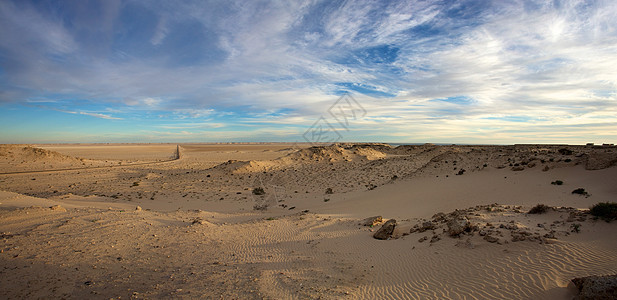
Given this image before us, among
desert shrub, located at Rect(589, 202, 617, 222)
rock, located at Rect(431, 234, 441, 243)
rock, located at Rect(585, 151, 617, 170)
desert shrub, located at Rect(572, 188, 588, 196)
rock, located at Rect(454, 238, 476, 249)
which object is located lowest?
rock, located at Rect(431, 234, 441, 243)

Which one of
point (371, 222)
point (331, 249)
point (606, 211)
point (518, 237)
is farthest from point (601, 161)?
point (331, 249)

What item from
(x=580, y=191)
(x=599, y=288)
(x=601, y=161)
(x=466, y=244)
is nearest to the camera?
(x=599, y=288)

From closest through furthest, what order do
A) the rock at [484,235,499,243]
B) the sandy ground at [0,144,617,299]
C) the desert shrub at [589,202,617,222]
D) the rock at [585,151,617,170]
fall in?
1. the sandy ground at [0,144,617,299]
2. the rock at [484,235,499,243]
3. the desert shrub at [589,202,617,222]
4. the rock at [585,151,617,170]

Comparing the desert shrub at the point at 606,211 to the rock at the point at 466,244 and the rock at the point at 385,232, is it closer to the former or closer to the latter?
the rock at the point at 466,244

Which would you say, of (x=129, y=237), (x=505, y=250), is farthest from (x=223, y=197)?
(x=505, y=250)

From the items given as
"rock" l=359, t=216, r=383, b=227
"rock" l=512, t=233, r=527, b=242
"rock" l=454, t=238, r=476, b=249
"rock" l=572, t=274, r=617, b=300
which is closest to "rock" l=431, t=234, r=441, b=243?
"rock" l=454, t=238, r=476, b=249

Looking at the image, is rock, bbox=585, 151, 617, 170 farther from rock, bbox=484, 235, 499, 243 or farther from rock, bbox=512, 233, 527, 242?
rock, bbox=484, 235, 499, 243

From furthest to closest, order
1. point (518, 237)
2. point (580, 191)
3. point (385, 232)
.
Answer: point (580, 191), point (385, 232), point (518, 237)

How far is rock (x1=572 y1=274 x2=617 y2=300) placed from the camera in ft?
12.4

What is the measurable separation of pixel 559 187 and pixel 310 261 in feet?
41.0

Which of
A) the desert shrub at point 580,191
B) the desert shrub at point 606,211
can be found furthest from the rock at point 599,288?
the desert shrub at point 580,191

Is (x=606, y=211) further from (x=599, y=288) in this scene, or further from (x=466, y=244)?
(x=599, y=288)

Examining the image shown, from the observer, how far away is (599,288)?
12.6 feet

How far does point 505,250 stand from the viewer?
18.9 ft
